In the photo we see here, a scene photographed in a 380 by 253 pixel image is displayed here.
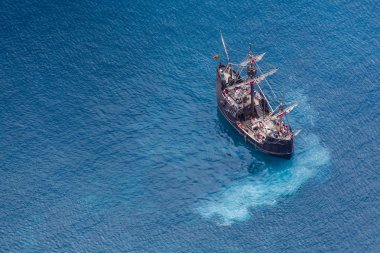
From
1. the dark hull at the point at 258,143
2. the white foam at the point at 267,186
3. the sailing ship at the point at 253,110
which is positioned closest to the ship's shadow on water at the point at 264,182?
the white foam at the point at 267,186

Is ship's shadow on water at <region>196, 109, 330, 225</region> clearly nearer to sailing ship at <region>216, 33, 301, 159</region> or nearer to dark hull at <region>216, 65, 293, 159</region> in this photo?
dark hull at <region>216, 65, 293, 159</region>

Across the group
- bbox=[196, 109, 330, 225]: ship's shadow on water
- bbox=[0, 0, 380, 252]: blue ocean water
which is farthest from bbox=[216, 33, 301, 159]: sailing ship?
bbox=[0, 0, 380, 252]: blue ocean water

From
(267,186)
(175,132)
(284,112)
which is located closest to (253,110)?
(284,112)

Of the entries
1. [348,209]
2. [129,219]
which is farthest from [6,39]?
[348,209]

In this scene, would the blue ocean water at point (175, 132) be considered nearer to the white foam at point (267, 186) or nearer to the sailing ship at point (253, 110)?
the white foam at point (267, 186)

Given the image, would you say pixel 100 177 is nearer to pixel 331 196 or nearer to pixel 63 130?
pixel 63 130

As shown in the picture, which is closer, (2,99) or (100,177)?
(100,177)
